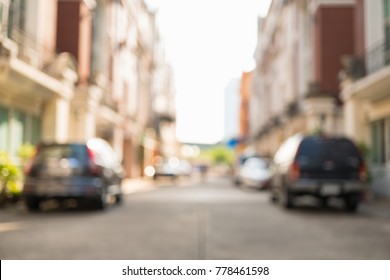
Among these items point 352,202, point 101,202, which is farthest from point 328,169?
point 101,202

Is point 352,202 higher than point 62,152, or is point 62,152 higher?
point 62,152

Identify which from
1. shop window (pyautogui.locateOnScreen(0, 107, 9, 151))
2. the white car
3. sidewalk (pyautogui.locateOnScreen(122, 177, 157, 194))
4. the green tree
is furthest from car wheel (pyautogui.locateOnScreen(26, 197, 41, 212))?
the white car

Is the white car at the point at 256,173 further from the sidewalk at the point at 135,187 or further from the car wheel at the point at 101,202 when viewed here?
the car wheel at the point at 101,202

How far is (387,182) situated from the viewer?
44.0 feet

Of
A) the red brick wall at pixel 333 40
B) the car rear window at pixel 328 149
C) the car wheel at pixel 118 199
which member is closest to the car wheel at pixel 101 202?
the car wheel at pixel 118 199

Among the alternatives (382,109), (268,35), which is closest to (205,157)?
(268,35)

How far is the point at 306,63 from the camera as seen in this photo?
24.4 metres

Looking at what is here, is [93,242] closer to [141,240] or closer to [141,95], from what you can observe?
[141,240]

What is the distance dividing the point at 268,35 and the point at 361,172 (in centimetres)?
3252

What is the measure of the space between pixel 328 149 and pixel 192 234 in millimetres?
4333

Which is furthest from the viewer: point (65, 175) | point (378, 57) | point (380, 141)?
point (380, 141)

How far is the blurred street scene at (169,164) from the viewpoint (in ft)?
18.3

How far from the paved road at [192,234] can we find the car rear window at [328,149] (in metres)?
1.27

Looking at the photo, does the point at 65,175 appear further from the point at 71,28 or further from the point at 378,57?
the point at 71,28
